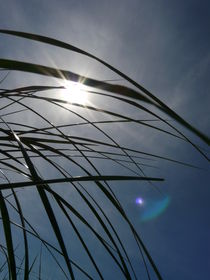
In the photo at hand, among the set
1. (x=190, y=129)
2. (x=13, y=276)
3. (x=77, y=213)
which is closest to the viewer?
(x=190, y=129)

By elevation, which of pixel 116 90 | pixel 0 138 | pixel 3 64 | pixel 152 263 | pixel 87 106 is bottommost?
pixel 152 263

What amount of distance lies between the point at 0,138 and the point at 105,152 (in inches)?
11.9

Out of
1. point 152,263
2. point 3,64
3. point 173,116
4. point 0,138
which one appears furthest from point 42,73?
point 0,138

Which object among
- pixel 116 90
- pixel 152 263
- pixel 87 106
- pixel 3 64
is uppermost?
pixel 87 106

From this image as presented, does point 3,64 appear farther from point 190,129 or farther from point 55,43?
point 190,129

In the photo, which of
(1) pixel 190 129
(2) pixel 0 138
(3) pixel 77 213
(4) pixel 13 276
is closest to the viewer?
(1) pixel 190 129

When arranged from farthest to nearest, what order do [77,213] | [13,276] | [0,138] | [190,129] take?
1. [0,138]
2. [77,213]
3. [13,276]
4. [190,129]

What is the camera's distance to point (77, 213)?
0.62 metres

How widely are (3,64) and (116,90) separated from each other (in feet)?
0.55

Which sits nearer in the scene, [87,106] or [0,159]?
[87,106]

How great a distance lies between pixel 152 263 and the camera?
44 centimetres

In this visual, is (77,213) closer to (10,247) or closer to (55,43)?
(10,247)

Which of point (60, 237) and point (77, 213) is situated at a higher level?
point (77, 213)

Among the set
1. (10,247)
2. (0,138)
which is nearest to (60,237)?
(10,247)
